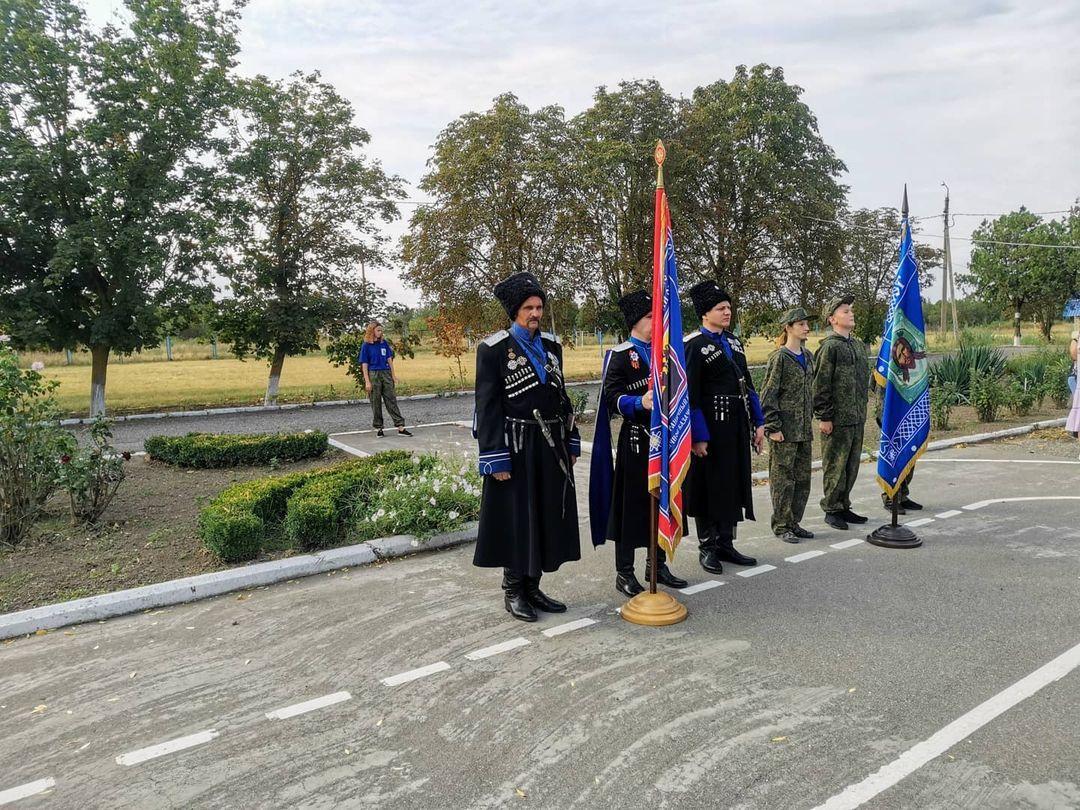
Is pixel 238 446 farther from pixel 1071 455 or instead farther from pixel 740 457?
pixel 1071 455

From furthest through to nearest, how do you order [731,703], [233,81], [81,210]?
1. [233,81]
2. [81,210]
3. [731,703]

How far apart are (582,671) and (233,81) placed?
17445 millimetres

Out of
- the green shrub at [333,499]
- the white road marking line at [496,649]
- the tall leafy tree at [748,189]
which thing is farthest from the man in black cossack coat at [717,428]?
the tall leafy tree at [748,189]

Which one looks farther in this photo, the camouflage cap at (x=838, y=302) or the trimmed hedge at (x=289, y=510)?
the camouflage cap at (x=838, y=302)

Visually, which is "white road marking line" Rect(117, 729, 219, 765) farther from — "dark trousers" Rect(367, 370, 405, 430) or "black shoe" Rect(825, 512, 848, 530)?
"dark trousers" Rect(367, 370, 405, 430)

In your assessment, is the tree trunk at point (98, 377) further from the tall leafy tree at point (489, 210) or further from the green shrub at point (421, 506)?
the green shrub at point (421, 506)

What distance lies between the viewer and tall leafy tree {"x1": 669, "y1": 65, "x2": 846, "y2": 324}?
75.6ft

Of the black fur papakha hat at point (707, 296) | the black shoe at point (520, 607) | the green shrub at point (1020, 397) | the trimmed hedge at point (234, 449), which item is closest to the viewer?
the black shoe at point (520, 607)

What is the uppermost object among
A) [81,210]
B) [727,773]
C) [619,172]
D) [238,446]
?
[619,172]

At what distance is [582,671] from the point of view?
3.88 meters

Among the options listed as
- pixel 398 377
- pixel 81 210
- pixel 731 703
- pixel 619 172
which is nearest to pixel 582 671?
pixel 731 703

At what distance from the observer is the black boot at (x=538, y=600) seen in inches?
187

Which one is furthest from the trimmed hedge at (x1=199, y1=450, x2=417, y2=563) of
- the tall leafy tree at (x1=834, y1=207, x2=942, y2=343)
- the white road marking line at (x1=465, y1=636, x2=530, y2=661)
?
the tall leafy tree at (x1=834, y1=207, x2=942, y2=343)

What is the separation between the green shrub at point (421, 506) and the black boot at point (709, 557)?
2057mm
